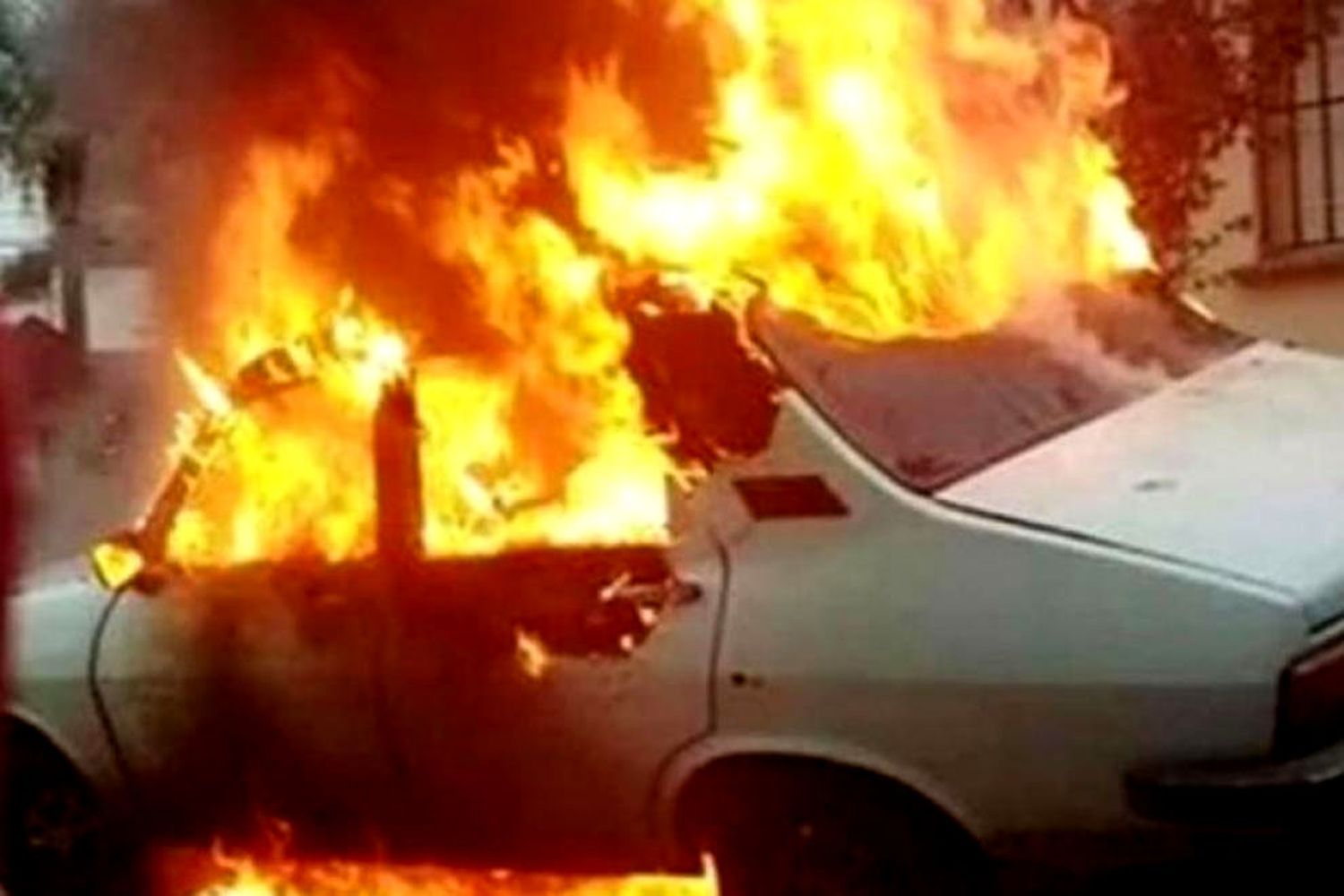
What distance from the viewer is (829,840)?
5934mm

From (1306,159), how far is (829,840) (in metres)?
9.09

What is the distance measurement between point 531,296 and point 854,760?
1463 mm

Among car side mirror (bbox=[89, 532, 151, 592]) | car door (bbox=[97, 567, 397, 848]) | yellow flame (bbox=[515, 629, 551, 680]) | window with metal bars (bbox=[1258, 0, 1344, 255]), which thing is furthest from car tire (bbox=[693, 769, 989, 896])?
window with metal bars (bbox=[1258, 0, 1344, 255])

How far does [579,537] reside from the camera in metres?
6.33

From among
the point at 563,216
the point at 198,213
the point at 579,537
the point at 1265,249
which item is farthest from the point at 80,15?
the point at 1265,249

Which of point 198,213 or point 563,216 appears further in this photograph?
point 198,213

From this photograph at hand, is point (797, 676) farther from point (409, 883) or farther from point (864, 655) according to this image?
point (409, 883)

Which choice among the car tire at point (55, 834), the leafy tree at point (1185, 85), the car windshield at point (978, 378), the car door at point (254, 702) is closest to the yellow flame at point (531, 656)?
the car door at point (254, 702)

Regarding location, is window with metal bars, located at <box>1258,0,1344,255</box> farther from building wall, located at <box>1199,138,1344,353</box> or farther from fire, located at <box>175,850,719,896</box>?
fire, located at <box>175,850,719,896</box>

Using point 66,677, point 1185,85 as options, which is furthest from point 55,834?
point 1185,85

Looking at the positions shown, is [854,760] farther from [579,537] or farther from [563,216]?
[563,216]

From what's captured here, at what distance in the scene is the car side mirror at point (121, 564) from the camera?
7.11 meters

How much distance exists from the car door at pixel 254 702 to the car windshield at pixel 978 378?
111 cm

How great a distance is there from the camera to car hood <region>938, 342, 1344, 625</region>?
5605mm
